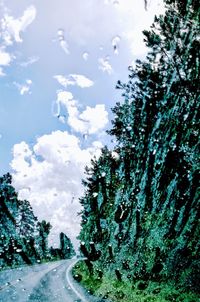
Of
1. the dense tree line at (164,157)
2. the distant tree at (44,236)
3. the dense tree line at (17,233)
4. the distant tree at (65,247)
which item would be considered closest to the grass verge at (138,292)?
the dense tree line at (164,157)

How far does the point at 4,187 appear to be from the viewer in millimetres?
50594

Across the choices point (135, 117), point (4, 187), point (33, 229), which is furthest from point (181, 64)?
point (33, 229)

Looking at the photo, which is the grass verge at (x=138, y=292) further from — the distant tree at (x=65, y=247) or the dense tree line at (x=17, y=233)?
the distant tree at (x=65, y=247)

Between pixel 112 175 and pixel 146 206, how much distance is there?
5.42 meters

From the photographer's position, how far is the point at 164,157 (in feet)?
49.1

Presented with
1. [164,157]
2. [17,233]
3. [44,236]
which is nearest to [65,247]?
[44,236]

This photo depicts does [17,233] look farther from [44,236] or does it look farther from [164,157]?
[164,157]

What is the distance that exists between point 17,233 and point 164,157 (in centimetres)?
4851

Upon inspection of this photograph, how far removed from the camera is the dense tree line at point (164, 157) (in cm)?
1387

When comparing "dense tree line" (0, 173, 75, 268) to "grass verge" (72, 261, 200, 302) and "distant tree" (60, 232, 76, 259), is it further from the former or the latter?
"grass verge" (72, 261, 200, 302)

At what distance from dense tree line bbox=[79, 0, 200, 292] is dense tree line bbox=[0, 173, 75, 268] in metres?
18.1

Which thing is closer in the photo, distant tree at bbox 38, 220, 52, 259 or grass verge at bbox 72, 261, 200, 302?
grass verge at bbox 72, 261, 200, 302

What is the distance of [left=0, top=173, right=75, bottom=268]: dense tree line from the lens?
40406mm

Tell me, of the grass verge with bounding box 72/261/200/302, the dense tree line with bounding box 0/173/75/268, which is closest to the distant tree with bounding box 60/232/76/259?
the dense tree line with bounding box 0/173/75/268
